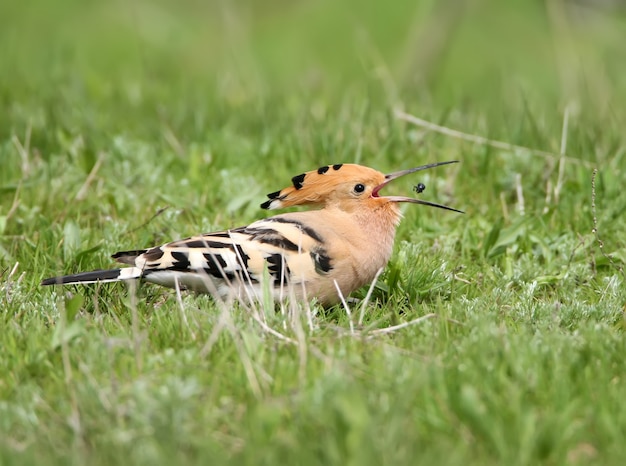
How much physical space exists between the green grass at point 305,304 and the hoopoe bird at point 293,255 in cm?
13

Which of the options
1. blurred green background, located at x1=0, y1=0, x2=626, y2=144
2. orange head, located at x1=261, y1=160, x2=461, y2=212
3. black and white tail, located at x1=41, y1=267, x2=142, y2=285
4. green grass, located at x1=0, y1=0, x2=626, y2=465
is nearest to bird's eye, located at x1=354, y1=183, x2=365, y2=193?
orange head, located at x1=261, y1=160, x2=461, y2=212

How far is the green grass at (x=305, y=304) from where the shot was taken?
2.83 meters

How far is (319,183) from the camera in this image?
14.5 feet

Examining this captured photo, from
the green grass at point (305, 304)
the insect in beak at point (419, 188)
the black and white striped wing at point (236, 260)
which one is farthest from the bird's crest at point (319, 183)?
the green grass at point (305, 304)

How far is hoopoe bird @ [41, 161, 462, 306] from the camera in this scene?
402cm

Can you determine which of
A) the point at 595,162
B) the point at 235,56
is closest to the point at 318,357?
the point at 595,162

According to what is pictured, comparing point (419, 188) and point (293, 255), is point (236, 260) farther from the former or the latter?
point (419, 188)

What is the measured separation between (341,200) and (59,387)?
65.9 inches

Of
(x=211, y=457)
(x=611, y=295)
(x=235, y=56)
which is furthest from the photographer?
(x=235, y=56)

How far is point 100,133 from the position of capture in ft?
19.9

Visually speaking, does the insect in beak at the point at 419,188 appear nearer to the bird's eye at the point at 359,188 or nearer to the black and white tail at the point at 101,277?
the bird's eye at the point at 359,188

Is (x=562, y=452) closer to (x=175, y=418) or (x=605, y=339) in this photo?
(x=605, y=339)

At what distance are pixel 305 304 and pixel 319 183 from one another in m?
0.79

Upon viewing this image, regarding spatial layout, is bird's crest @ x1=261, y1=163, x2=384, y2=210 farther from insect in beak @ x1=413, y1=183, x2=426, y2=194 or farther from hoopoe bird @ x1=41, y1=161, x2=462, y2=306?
insect in beak @ x1=413, y1=183, x2=426, y2=194
